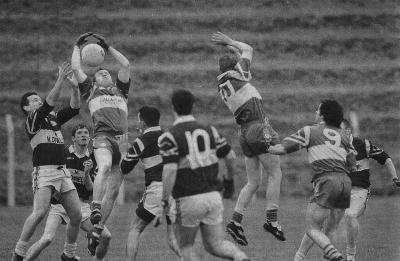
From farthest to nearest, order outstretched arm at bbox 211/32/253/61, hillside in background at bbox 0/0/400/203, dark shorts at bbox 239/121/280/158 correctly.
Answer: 1. hillside in background at bbox 0/0/400/203
2. outstretched arm at bbox 211/32/253/61
3. dark shorts at bbox 239/121/280/158

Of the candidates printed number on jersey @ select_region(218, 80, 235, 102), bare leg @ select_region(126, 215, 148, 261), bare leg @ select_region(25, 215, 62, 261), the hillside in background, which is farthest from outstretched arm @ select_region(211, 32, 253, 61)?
the hillside in background

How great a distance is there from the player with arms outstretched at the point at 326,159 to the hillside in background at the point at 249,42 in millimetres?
12308

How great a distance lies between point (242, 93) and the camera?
1430cm

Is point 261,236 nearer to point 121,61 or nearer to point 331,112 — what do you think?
point 121,61

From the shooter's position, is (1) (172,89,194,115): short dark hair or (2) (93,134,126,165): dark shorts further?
(2) (93,134,126,165): dark shorts

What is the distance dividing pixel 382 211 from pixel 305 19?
7572mm

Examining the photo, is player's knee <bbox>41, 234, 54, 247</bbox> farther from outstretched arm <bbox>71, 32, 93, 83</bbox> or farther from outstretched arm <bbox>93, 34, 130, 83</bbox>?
outstretched arm <bbox>93, 34, 130, 83</bbox>

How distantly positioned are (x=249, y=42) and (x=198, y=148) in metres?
15.6

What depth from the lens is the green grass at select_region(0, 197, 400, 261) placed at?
15.0 metres

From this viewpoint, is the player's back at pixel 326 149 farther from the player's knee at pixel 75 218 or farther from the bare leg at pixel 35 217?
the bare leg at pixel 35 217

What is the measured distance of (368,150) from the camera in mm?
14516

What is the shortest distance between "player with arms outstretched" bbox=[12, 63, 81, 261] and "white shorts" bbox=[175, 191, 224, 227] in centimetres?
290

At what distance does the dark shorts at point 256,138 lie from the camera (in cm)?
1410

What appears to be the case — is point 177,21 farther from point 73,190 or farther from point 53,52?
point 73,190
